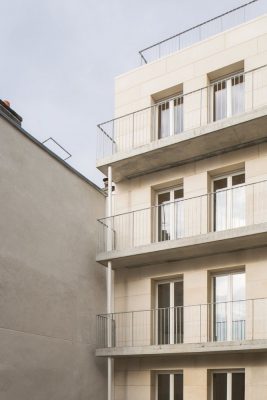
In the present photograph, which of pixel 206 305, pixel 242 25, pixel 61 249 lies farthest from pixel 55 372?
pixel 242 25

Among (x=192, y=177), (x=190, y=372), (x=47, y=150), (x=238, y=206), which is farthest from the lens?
(x=192, y=177)

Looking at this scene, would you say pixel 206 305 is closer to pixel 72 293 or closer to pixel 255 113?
pixel 72 293

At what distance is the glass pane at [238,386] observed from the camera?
45.6ft

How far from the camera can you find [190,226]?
15.4 metres

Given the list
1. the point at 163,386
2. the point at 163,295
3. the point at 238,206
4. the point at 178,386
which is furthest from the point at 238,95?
the point at 163,386

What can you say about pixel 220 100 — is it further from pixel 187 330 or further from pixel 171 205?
pixel 187 330

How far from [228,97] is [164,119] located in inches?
89.0

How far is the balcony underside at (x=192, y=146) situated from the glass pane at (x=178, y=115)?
1.20 meters

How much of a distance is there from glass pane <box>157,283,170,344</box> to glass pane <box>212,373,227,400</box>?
173cm

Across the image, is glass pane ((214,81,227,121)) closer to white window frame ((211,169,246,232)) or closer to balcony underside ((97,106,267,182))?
balcony underside ((97,106,267,182))

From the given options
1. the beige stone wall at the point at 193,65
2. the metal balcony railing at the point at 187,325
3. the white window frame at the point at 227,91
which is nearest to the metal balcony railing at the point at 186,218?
the metal balcony railing at the point at 187,325

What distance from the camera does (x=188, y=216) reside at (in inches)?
611

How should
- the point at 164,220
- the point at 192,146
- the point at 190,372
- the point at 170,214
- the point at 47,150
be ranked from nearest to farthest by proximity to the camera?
1. the point at 190,372
2. the point at 47,150
3. the point at 192,146
4. the point at 170,214
5. the point at 164,220

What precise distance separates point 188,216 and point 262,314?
3.50m
